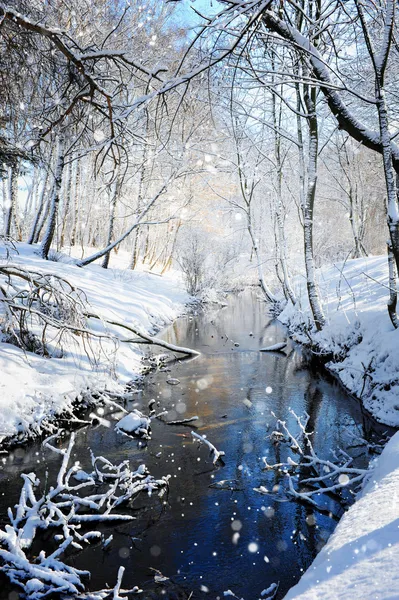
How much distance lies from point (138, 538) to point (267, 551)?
1268 millimetres

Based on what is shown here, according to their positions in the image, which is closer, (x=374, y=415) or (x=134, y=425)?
(x=134, y=425)

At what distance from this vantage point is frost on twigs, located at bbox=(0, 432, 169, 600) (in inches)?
128

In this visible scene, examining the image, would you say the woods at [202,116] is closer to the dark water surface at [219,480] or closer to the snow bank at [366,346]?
the snow bank at [366,346]

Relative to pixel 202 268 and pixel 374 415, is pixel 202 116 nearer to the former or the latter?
pixel 374 415

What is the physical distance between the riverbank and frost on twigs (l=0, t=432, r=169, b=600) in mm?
1616

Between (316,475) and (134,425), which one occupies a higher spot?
(316,475)

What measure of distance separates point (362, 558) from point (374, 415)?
5064 mm

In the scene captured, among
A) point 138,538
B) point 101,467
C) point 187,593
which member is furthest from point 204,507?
point 101,467

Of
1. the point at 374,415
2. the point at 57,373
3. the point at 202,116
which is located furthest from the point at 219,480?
the point at 202,116

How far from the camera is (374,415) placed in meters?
6.70

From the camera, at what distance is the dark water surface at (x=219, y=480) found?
3.54m

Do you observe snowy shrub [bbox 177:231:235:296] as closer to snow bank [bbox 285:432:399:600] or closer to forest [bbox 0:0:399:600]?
forest [bbox 0:0:399:600]

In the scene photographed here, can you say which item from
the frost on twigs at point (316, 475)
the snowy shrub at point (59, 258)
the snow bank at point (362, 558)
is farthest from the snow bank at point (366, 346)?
the snowy shrub at point (59, 258)

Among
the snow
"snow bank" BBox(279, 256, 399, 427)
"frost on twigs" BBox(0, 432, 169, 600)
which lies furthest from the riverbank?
the snow
